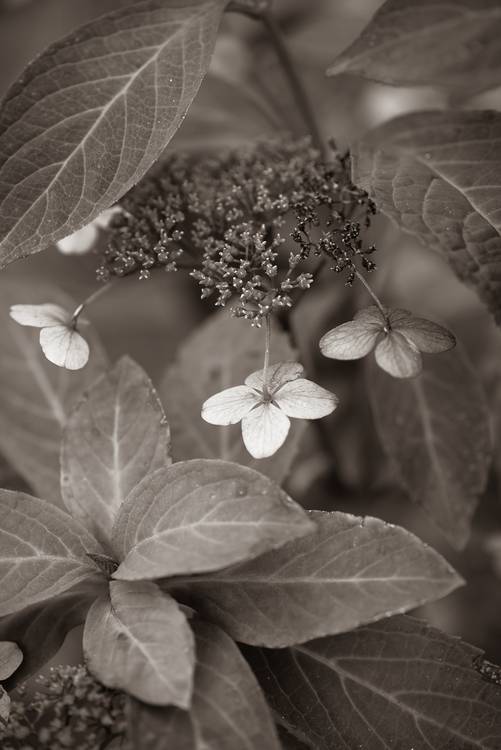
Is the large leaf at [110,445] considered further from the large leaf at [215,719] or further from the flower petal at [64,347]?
the large leaf at [215,719]

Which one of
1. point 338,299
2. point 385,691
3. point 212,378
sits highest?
point 212,378

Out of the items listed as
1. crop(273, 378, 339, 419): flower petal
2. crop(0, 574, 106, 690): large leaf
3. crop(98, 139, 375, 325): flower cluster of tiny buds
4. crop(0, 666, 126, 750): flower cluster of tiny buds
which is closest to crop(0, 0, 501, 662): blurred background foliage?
crop(98, 139, 375, 325): flower cluster of tiny buds

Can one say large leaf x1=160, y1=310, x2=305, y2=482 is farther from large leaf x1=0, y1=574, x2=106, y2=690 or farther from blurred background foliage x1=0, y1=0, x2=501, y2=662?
large leaf x1=0, y1=574, x2=106, y2=690

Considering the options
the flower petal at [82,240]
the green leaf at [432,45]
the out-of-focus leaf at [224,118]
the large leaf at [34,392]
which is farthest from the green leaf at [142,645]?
the out-of-focus leaf at [224,118]

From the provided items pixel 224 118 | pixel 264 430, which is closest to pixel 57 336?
pixel 264 430

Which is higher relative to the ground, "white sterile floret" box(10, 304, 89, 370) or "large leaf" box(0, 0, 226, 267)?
"large leaf" box(0, 0, 226, 267)

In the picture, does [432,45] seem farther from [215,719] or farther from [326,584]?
[215,719]
